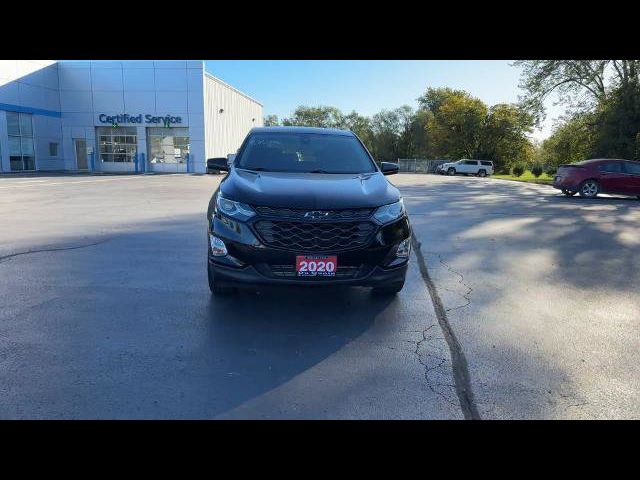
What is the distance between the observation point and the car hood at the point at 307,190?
396cm

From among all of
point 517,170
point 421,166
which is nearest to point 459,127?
point 421,166

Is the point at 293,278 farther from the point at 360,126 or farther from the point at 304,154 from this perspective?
the point at 360,126

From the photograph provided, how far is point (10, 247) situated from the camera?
7070 mm

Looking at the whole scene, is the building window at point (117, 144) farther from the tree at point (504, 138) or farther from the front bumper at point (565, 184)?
the tree at point (504, 138)

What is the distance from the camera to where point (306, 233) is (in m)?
3.87

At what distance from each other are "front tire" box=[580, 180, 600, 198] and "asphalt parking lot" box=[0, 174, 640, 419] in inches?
469

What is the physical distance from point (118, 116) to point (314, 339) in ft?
126

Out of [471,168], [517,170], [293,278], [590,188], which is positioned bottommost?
[293,278]

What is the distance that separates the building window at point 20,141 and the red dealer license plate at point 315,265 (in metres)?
36.1

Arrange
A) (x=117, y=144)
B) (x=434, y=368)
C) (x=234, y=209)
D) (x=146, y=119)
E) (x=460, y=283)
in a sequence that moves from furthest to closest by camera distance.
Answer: (x=117, y=144)
(x=146, y=119)
(x=460, y=283)
(x=234, y=209)
(x=434, y=368)

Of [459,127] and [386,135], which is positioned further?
[386,135]

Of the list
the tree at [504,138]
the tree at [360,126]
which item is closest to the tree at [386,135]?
the tree at [360,126]
